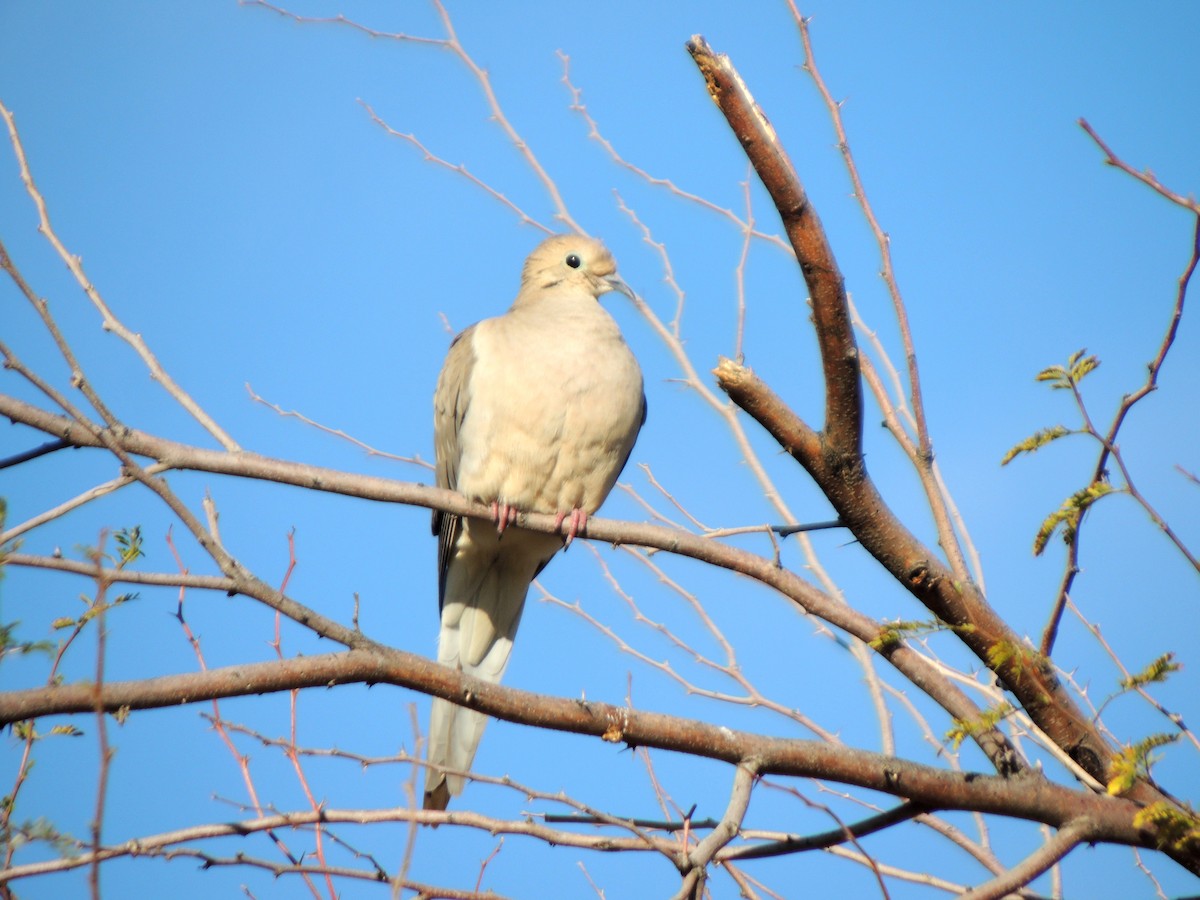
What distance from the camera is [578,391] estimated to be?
4.46 meters

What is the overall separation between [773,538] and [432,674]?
3.12ft

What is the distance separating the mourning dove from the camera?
4391 mm

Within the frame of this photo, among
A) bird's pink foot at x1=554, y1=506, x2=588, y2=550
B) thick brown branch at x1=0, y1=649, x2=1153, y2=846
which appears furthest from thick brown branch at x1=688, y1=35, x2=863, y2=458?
bird's pink foot at x1=554, y1=506, x2=588, y2=550

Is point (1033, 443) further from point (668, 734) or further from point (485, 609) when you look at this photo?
point (485, 609)

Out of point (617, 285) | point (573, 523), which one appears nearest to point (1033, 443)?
point (573, 523)

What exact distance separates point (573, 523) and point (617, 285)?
153 centimetres

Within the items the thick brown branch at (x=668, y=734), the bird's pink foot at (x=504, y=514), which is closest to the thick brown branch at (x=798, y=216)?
the thick brown branch at (x=668, y=734)

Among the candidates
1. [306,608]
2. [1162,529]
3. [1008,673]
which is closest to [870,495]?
[1008,673]

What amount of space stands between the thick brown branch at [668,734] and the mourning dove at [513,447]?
1.60m

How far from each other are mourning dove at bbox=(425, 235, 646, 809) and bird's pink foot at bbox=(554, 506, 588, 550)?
1 centimetres

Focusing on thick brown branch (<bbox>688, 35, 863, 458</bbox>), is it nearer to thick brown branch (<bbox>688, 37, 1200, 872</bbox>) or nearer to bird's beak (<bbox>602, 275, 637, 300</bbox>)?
thick brown branch (<bbox>688, 37, 1200, 872</bbox>)

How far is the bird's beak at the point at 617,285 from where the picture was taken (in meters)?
5.01

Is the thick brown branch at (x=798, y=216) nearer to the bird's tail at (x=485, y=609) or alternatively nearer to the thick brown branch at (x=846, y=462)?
the thick brown branch at (x=846, y=462)

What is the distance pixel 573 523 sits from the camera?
3.95 m
